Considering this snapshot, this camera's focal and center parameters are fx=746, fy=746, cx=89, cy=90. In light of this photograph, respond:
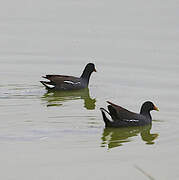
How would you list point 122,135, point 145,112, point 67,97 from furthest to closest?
point 67,97 → point 145,112 → point 122,135

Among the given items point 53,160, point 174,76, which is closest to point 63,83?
point 174,76

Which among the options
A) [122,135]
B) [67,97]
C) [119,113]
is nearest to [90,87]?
[67,97]

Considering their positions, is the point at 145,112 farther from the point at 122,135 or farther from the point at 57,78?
the point at 57,78

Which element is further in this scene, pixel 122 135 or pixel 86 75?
pixel 86 75

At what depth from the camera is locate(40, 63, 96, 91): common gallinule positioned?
16031mm

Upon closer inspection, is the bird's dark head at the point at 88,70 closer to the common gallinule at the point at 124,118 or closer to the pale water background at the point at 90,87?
the pale water background at the point at 90,87

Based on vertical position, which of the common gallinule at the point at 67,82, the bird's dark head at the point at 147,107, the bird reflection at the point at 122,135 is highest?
the common gallinule at the point at 67,82

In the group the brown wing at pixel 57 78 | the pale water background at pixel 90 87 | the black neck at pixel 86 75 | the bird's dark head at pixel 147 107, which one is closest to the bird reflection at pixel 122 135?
the pale water background at pixel 90 87

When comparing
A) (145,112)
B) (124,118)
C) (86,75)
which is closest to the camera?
(124,118)

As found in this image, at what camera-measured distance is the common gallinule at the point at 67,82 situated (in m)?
16.0

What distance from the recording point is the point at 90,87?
16.8 m

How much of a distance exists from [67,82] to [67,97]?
580 millimetres

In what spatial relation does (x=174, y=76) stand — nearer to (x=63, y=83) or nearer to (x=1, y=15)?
(x=63, y=83)

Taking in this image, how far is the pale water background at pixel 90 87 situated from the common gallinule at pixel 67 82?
246 millimetres
